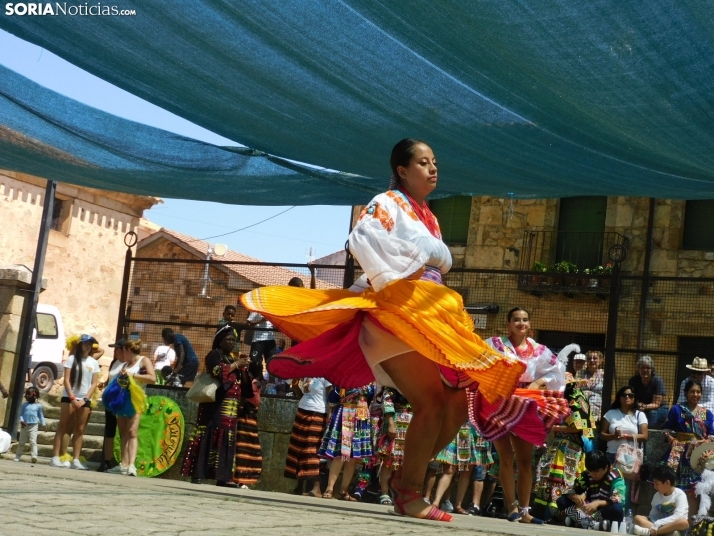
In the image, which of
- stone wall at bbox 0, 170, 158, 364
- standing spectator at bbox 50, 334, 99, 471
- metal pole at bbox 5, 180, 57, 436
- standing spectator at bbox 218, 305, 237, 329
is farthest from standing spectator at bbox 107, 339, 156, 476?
stone wall at bbox 0, 170, 158, 364

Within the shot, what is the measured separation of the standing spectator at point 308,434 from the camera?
10.1 m

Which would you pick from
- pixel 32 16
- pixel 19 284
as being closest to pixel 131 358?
pixel 19 284

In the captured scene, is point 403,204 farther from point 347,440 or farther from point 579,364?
point 579,364

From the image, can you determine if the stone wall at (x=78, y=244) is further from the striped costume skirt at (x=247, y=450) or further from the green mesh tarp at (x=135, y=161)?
the green mesh tarp at (x=135, y=161)

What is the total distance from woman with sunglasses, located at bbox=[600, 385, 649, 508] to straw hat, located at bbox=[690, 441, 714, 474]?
0.50 metres

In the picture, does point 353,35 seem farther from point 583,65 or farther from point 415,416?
point 415,416

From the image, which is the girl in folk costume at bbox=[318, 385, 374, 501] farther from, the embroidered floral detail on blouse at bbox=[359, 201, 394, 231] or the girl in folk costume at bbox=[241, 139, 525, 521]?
the embroidered floral detail on blouse at bbox=[359, 201, 394, 231]

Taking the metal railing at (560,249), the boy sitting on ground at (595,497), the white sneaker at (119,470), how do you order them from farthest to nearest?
the metal railing at (560,249), the white sneaker at (119,470), the boy sitting on ground at (595,497)

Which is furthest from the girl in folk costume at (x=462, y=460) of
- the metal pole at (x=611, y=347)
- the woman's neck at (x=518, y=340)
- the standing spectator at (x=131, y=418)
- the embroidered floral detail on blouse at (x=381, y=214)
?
the embroidered floral detail on blouse at (x=381, y=214)

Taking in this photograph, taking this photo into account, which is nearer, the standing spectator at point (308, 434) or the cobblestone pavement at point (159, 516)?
the cobblestone pavement at point (159, 516)

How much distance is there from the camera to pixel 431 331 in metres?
4.71

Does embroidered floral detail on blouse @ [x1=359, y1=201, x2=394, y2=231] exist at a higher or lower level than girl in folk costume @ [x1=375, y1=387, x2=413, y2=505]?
higher

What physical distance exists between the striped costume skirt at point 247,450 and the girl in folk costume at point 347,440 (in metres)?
0.72

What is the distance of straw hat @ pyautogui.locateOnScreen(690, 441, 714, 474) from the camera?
9.02m
